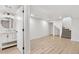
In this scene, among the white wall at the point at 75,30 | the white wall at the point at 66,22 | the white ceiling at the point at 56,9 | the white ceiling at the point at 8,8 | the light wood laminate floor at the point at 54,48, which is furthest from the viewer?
the white wall at the point at 66,22

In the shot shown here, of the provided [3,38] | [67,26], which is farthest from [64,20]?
[3,38]

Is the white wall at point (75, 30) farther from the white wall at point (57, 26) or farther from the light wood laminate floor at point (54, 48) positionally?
the white wall at point (57, 26)

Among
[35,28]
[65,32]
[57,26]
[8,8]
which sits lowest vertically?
[65,32]

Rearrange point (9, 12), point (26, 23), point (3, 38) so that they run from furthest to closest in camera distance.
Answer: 1. point (9, 12)
2. point (3, 38)
3. point (26, 23)

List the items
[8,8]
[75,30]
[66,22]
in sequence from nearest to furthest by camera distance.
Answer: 1. [8,8]
2. [75,30]
3. [66,22]

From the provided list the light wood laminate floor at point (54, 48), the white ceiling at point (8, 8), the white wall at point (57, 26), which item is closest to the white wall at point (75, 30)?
the light wood laminate floor at point (54, 48)

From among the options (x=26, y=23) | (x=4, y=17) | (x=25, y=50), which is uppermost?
(x=4, y=17)

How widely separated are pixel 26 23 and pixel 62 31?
8377mm

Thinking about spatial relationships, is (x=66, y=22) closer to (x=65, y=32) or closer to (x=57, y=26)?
(x=65, y=32)

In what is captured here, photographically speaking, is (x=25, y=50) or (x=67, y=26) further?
(x=67, y=26)

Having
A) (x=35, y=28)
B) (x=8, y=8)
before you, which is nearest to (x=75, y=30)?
(x=35, y=28)

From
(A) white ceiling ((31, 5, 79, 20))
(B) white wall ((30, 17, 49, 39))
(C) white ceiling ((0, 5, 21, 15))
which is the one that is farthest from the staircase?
(C) white ceiling ((0, 5, 21, 15))

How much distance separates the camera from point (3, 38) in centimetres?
467
